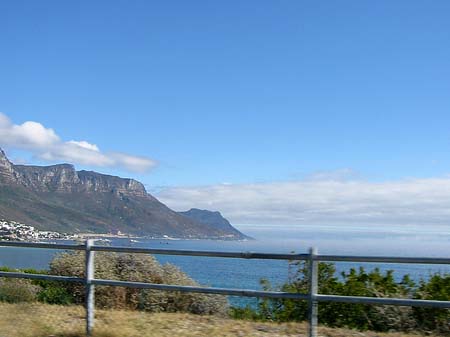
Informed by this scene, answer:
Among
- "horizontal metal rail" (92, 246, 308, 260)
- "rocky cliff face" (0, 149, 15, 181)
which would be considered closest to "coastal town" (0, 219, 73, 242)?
"horizontal metal rail" (92, 246, 308, 260)

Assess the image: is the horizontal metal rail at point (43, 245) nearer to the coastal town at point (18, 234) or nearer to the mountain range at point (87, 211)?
the coastal town at point (18, 234)

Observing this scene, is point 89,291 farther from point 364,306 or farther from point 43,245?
point 364,306

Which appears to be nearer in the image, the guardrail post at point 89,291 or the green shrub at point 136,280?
the guardrail post at point 89,291

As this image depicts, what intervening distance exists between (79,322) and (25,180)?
623 feet

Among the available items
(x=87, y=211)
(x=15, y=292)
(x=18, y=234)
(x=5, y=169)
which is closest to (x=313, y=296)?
(x=15, y=292)

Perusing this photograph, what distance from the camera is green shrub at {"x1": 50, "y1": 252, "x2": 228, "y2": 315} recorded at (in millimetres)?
11453

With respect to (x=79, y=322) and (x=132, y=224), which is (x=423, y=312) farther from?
(x=132, y=224)

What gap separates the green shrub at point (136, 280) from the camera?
1145 centimetres

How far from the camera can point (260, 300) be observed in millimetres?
10750

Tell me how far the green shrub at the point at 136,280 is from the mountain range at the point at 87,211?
9478 cm

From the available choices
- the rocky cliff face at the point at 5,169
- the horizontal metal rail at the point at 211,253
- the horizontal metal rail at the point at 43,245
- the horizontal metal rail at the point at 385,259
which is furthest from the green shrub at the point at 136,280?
the rocky cliff face at the point at 5,169

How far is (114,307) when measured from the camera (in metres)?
11.7

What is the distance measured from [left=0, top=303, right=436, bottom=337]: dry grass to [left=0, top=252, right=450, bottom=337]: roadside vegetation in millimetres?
63

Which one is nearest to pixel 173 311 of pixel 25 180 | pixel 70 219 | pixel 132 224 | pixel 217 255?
pixel 217 255
